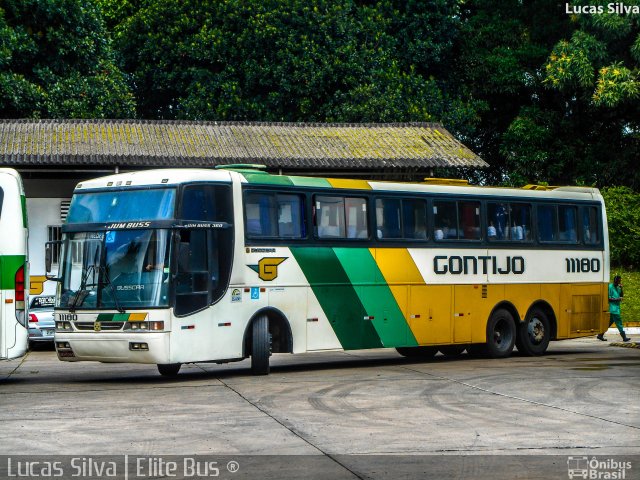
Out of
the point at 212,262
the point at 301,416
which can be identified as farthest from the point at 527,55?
the point at 301,416

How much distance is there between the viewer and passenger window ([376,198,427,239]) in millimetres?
20766

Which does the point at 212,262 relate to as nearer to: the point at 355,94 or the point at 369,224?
the point at 369,224

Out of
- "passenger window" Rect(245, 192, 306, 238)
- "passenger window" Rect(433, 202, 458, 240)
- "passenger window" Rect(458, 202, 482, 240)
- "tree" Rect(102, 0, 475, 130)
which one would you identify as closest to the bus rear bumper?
"passenger window" Rect(245, 192, 306, 238)

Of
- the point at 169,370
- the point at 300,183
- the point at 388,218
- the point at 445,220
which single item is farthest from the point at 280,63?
the point at 169,370

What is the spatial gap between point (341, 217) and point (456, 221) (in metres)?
2.86

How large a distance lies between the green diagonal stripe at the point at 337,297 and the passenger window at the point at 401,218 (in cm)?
123

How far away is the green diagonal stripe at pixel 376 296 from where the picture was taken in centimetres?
2017

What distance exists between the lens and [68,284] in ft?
59.2

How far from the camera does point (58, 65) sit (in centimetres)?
4150

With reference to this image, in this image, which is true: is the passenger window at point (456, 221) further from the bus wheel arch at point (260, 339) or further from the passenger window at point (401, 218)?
the bus wheel arch at point (260, 339)

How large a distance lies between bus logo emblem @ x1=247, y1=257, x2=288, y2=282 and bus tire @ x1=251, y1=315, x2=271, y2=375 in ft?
2.29

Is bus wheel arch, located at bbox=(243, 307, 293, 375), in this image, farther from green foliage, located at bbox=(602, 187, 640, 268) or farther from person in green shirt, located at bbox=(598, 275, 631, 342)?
green foliage, located at bbox=(602, 187, 640, 268)

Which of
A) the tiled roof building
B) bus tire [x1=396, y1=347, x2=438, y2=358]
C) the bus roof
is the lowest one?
bus tire [x1=396, y1=347, x2=438, y2=358]

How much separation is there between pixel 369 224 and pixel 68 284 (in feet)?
18.0
